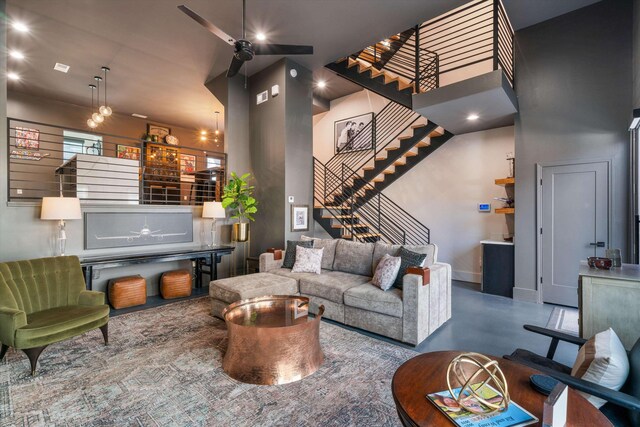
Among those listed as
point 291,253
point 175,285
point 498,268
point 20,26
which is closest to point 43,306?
point 175,285

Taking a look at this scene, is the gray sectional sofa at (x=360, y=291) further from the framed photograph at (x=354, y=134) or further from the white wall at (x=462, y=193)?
the framed photograph at (x=354, y=134)

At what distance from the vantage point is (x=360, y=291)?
355 centimetres

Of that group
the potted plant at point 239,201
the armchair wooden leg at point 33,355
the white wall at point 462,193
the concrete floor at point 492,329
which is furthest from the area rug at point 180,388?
the white wall at point 462,193

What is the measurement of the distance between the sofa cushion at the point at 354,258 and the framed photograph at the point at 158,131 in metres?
A: 7.62

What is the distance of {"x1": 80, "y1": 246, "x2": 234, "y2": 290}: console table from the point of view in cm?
396

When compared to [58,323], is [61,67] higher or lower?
higher

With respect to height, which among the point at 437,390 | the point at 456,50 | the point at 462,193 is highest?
the point at 456,50

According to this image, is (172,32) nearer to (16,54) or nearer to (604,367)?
(16,54)

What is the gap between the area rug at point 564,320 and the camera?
372cm

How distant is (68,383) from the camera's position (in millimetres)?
2451

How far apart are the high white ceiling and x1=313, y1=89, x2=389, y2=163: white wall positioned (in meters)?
1.61

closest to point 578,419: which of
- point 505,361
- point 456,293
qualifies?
point 505,361

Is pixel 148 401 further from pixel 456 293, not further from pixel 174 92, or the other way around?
pixel 174 92

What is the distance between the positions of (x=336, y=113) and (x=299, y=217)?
4008 mm
